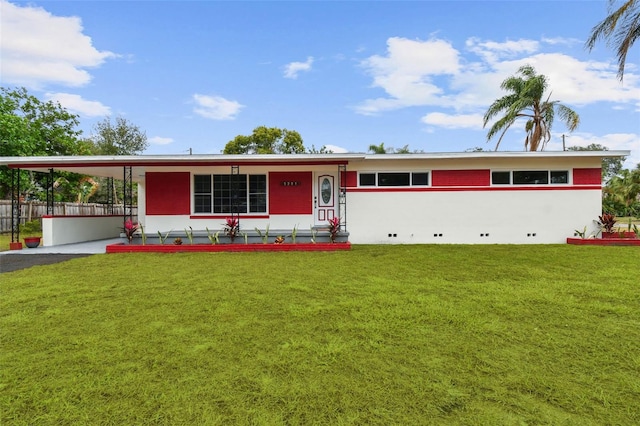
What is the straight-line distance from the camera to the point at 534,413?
1984mm

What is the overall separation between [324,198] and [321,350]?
26.9 feet

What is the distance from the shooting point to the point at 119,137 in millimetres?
29125

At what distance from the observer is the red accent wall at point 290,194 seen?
10750mm

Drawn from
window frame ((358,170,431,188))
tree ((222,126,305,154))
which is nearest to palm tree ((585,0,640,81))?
window frame ((358,170,431,188))

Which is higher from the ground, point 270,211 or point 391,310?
point 270,211

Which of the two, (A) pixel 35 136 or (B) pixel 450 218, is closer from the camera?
(B) pixel 450 218

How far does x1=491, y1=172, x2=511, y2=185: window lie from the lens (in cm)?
1057

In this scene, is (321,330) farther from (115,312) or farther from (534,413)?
(115,312)

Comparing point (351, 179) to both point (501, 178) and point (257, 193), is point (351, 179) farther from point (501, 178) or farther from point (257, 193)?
point (501, 178)

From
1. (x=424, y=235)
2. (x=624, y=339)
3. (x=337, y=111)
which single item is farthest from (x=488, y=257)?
(x=337, y=111)

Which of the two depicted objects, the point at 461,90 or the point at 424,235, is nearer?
the point at 424,235

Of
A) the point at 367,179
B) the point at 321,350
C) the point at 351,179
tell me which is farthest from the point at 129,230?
the point at 321,350

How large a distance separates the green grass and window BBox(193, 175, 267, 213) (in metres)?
5.39

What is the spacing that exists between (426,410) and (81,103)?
26707mm
